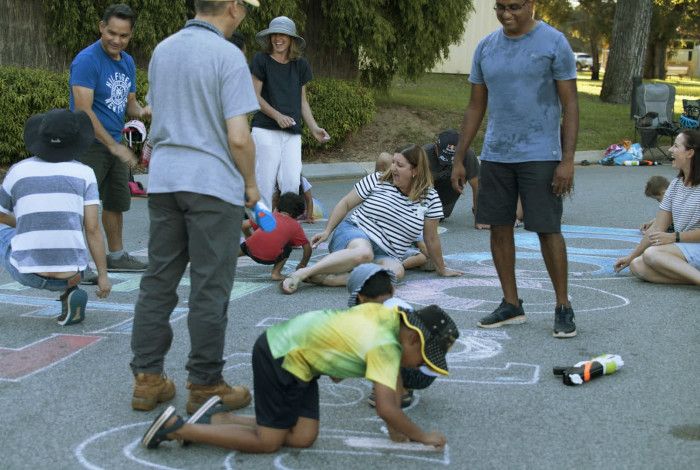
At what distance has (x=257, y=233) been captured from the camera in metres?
7.24

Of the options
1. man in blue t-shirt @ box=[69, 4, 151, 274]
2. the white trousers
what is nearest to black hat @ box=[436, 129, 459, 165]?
the white trousers

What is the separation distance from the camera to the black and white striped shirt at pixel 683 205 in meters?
7.29

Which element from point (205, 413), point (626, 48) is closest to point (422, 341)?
point (205, 413)

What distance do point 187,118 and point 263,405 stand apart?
1244mm

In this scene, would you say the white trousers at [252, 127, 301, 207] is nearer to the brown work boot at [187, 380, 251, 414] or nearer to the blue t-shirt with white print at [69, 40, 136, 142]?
the blue t-shirt with white print at [69, 40, 136, 142]

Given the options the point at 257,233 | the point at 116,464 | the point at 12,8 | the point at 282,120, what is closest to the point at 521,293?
the point at 257,233

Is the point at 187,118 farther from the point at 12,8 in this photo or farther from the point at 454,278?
the point at 12,8

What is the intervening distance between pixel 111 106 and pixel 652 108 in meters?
14.3

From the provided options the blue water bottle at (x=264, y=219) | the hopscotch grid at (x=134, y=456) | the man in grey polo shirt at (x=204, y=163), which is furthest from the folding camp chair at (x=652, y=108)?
the hopscotch grid at (x=134, y=456)

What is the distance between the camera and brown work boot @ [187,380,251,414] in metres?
4.25

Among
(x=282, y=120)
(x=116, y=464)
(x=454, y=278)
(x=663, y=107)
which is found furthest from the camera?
(x=663, y=107)

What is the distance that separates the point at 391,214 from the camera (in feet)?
23.6

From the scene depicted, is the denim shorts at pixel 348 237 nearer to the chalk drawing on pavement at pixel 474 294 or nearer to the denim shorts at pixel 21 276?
the chalk drawing on pavement at pixel 474 294

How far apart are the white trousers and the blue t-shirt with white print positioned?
1.40m
